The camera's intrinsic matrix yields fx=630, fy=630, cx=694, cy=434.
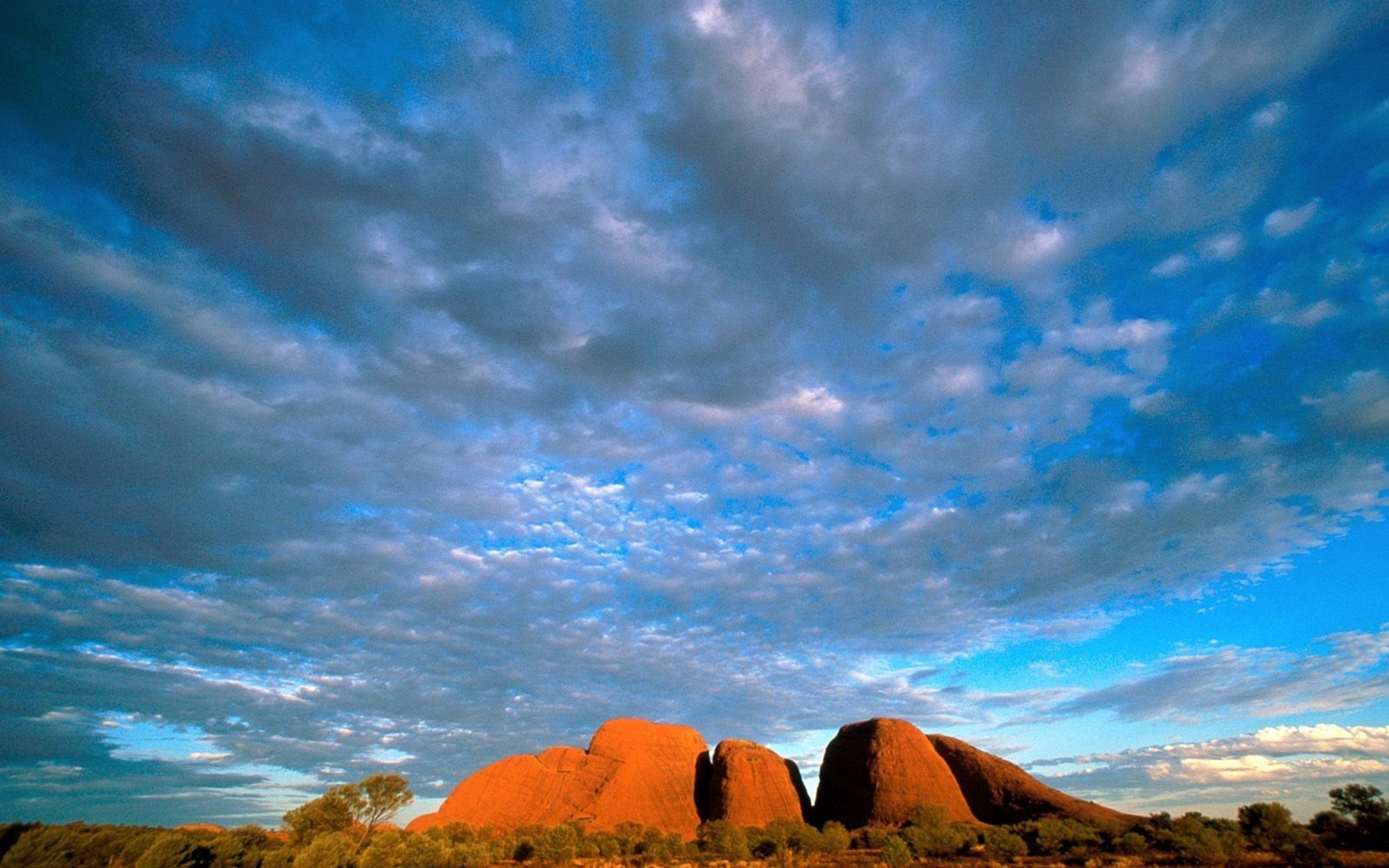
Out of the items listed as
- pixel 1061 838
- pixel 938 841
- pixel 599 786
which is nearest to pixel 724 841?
pixel 938 841

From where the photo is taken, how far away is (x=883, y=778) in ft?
210

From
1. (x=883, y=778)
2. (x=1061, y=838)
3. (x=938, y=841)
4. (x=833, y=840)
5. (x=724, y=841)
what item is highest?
(x=883, y=778)

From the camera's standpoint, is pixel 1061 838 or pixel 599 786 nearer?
pixel 1061 838

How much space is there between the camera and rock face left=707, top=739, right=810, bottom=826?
218ft

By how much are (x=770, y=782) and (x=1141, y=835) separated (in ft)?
114

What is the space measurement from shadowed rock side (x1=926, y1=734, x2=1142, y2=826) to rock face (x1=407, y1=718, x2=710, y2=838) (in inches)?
1120

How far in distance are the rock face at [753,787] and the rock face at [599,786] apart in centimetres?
371

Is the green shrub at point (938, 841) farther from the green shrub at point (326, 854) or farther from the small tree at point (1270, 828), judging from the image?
the green shrub at point (326, 854)

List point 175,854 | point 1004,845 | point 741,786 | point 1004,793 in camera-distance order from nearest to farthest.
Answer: point 175,854, point 1004,845, point 1004,793, point 741,786

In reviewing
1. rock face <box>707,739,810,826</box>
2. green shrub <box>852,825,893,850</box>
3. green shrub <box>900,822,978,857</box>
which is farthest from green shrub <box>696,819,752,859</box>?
green shrub <box>900,822,978,857</box>

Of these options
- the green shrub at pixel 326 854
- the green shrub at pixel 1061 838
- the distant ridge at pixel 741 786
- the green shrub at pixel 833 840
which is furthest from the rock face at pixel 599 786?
the green shrub at pixel 1061 838

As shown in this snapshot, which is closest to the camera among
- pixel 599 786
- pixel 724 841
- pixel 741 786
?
pixel 724 841

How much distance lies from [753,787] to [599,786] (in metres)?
17.0

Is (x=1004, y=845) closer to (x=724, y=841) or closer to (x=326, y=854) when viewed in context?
(x=724, y=841)
